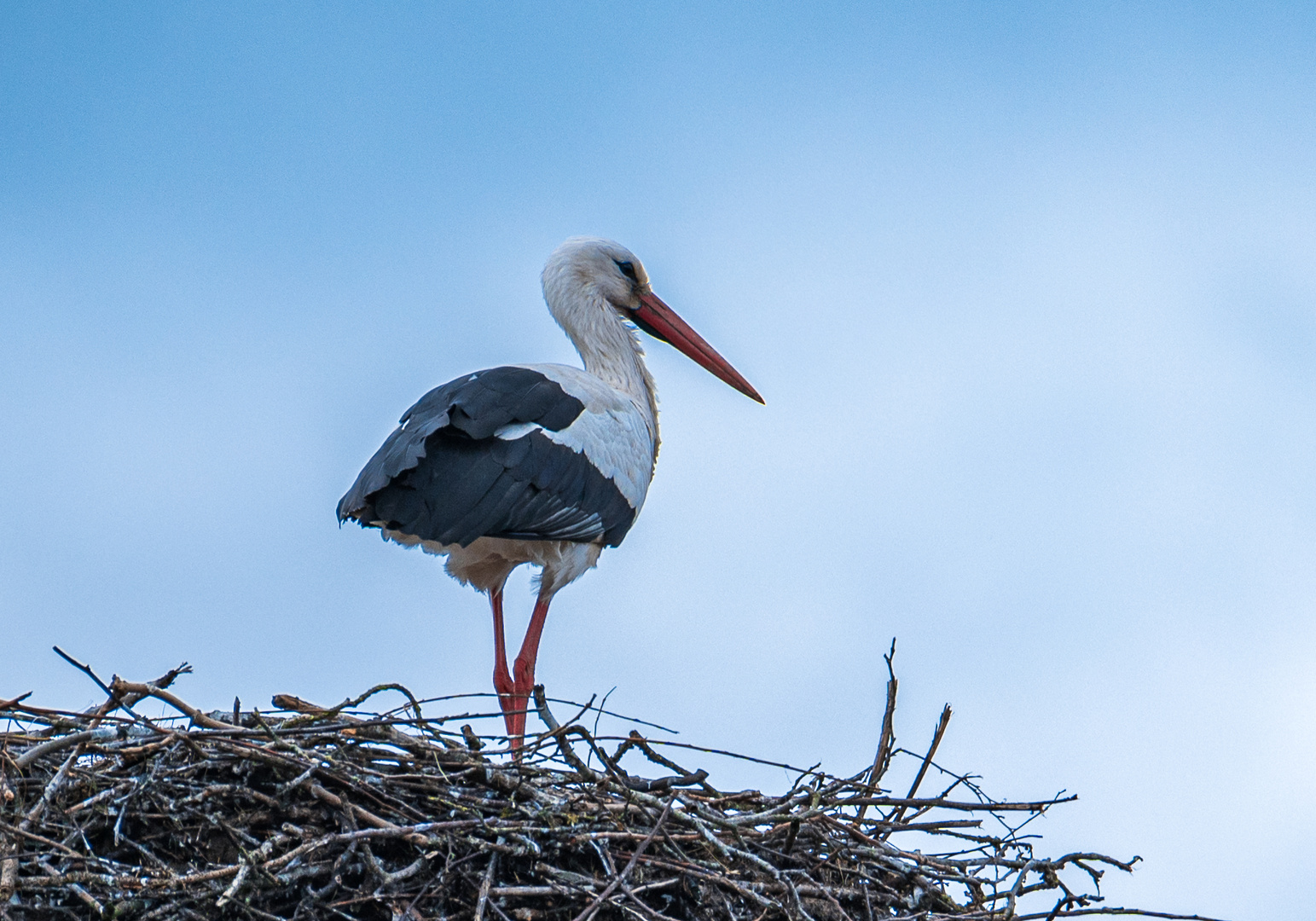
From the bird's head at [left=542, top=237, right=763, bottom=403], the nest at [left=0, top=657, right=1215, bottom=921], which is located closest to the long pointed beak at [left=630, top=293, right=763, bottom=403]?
the bird's head at [left=542, top=237, right=763, bottom=403]

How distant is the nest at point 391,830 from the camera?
10.7 feet

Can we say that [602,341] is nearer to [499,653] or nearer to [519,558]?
[519,558]

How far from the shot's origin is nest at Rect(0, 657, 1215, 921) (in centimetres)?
327

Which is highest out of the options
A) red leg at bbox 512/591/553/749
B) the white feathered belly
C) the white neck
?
the white neck

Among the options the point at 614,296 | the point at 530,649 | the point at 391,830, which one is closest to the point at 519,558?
the point at 530,649

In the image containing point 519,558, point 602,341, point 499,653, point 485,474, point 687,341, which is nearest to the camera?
point 485,474

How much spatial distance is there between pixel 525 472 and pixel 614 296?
1.66 meters

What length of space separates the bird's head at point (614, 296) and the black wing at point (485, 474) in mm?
1018

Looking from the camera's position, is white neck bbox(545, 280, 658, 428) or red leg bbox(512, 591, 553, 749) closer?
red leg bbox(512, 591, 553, 749)

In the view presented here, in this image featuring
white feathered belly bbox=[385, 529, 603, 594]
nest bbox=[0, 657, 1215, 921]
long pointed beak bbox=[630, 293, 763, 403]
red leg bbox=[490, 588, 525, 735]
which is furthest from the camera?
long pointed beak bbox=[630, 293, 763, 403]

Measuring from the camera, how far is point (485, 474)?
514cm

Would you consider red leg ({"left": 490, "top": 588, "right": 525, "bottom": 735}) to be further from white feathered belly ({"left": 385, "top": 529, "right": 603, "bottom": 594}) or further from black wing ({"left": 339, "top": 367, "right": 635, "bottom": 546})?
black wing ({"left": 339, "top": 367, "right": 635, "bottom": 546})

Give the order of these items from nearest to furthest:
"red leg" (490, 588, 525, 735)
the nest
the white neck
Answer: the nest < "red leg" (490, 588, 525, 735) < the white neck

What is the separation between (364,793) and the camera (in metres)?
3.54
